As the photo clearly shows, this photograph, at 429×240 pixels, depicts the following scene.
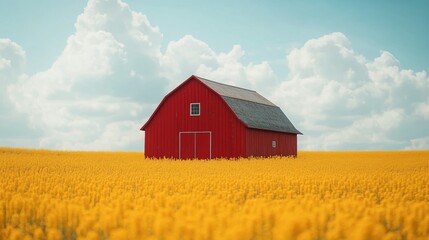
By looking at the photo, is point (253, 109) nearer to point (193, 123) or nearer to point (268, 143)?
point (268, 143)

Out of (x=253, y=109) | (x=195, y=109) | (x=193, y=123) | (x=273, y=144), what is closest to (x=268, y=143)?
(x=273, y=144)

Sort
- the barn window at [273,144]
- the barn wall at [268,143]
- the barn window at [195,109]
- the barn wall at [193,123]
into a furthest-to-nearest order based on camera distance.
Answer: the barn window at [273,144]
the barn window at [195,109]
the barn wall at [268,143]
the barn wall at [193,123]

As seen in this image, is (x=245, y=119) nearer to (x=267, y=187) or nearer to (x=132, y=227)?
(x=267, y=187)

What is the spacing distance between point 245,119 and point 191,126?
4.46m

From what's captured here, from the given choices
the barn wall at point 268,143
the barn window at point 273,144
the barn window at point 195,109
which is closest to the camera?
the barn wall at point 268,143

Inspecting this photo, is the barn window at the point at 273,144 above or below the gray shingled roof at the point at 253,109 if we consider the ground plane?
below

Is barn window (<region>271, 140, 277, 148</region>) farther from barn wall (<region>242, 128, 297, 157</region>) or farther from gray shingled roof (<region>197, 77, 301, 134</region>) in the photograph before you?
gray shingled roof (<region>197, 77, 301, 134</region>)

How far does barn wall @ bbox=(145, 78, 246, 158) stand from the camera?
132 feet

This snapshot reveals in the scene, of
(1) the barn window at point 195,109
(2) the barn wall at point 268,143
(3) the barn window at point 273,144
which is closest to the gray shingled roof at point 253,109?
(2) the barn wall at point 268,143

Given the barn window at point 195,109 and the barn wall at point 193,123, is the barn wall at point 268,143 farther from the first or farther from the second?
the barn window at point 195,109

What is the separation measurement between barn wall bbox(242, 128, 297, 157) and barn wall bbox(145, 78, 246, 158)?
1.21 meters

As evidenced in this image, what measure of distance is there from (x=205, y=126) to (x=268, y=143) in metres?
6.50

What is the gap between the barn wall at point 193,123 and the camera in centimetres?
4034

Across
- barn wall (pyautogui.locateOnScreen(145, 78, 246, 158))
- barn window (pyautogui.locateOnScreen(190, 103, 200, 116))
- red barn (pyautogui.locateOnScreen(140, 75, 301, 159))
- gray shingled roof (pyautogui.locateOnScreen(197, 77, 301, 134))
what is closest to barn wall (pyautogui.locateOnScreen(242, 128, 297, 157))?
red barn (pyautogui.locateOnScreen(140, 75, 301, 159))
